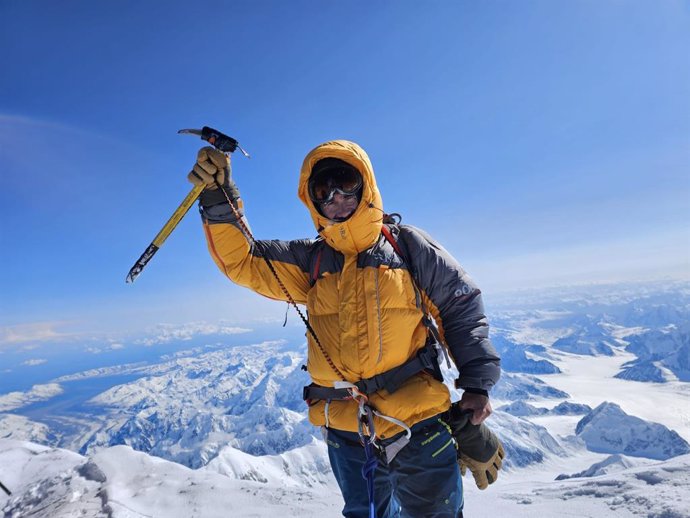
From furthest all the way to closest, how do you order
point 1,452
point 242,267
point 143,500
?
point 1,452 < point 143,500 < point 242,267

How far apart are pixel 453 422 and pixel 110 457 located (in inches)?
481

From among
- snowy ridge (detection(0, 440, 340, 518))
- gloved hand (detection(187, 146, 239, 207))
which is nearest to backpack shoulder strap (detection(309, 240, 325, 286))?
gloved hand (detection(187, 146, 239, 207))

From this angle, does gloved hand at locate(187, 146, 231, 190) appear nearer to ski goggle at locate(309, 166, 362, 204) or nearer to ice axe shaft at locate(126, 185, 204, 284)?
ice axe shaft at locate(126, 185, 204, 284)

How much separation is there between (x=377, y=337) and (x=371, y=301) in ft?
1.21

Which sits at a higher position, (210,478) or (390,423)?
(390,423)

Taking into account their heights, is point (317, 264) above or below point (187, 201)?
below

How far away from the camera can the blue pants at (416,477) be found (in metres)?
3.57

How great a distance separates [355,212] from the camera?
4086mm

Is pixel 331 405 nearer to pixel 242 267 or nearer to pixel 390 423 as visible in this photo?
pixel 390 423

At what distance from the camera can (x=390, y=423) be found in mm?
3666

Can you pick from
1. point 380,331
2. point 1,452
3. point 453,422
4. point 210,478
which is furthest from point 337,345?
point 1,452

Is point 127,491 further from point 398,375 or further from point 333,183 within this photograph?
point 333,183

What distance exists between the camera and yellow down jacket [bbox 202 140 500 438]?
3703 millimetres

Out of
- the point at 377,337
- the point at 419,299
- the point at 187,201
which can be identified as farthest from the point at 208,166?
the point at 419,299
